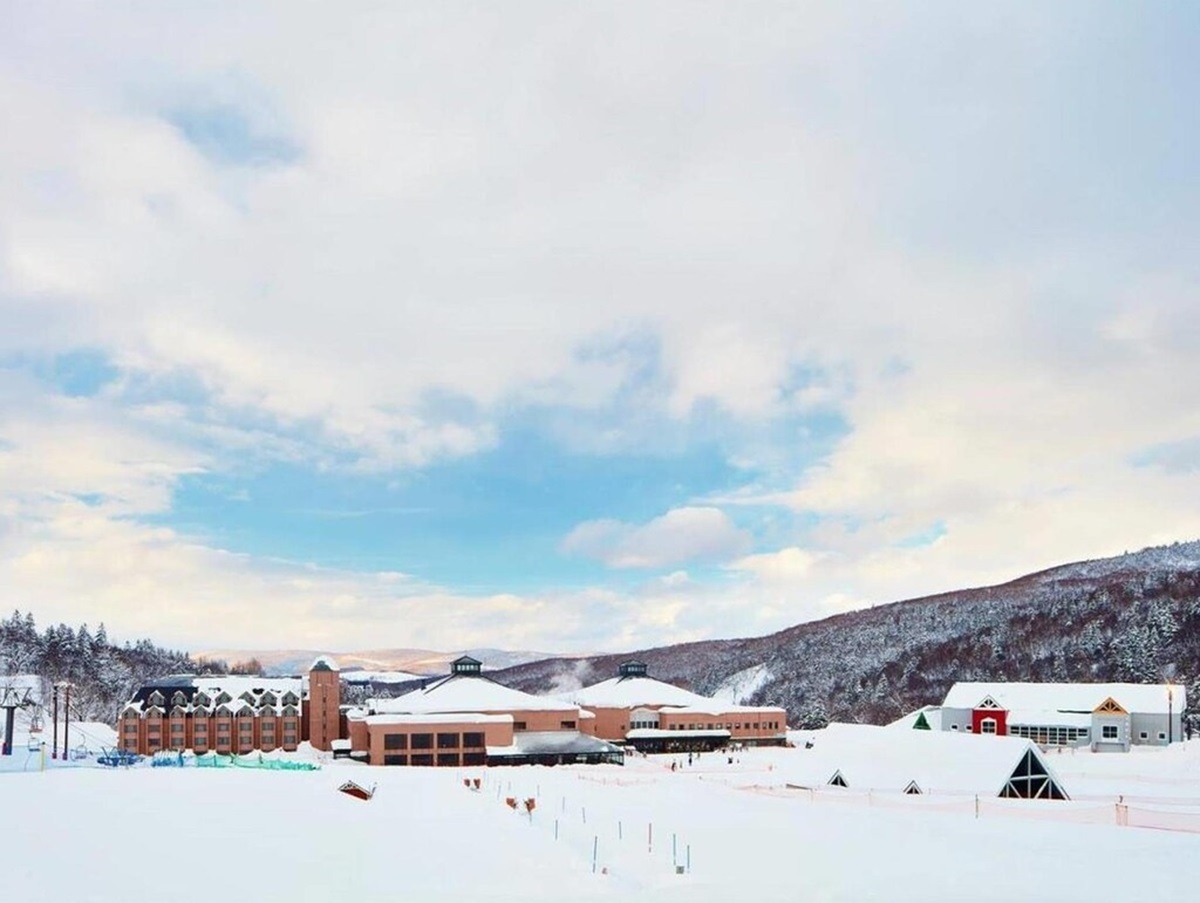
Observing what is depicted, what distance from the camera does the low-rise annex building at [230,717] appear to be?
8994cm

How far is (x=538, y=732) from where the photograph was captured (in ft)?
293

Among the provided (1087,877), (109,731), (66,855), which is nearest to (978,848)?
(1087,877)

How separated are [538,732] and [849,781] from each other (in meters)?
41.0

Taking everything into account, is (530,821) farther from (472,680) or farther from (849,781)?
(472,680)

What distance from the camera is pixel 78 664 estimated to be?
509 ft

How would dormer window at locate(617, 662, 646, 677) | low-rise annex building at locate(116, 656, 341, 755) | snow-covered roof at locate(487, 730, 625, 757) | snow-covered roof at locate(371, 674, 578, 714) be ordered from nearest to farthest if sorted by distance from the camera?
snow-covered roof at locate(487, 730, 625, 757)
low-rise annex building at locate(116, 656, 341, 755)
snow-covered roof at locate(371, 674, 578, 714)
dormer window at locate(617, 662, 646, 677)

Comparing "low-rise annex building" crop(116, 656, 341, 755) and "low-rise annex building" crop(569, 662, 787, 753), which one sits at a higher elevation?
"low-rise annex building" crop(116, 656, 341, 755)

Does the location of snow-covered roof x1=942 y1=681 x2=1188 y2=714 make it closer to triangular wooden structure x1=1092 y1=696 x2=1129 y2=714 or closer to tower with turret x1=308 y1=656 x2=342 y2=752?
triangular wooden structure x1=1092 y1=696 x2=1129 y2=714

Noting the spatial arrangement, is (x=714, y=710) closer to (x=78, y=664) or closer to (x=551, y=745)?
(x=551, y=745)

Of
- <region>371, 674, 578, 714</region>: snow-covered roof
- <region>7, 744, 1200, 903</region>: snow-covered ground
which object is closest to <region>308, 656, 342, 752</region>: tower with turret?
<region>371, 674, 578, 714</region>: snow-covered roof

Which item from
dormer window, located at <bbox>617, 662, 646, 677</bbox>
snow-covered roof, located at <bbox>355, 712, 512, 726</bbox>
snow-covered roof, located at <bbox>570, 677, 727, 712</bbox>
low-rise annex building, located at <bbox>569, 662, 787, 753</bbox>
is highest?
dormer window, located at <bbox>617, 662, 646, 677</bbox>

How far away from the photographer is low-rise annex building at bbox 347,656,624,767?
82125mm

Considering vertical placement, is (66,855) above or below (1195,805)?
above

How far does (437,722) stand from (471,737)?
2.87 meters
